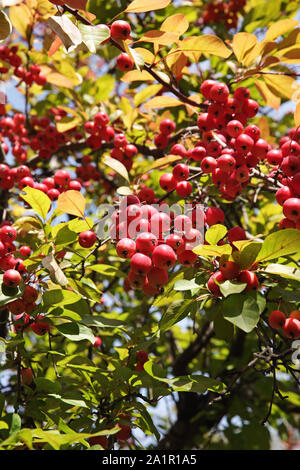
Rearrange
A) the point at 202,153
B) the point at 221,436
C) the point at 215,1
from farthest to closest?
the point at 215,1 < the point at 221,436 < the point at 202,153

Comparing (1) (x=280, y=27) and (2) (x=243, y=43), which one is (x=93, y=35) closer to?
(2) (x=243, y=43)

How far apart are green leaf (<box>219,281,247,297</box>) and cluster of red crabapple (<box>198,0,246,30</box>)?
3493 millimetres

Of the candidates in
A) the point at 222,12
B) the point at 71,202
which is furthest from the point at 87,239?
the point at 222,12

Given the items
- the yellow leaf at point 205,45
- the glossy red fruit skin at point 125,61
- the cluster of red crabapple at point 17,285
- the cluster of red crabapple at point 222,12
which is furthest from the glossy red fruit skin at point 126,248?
the cluster of red crabapple at point 222,12

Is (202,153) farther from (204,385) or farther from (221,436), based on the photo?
(221,436)

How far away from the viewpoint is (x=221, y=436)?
3.99m

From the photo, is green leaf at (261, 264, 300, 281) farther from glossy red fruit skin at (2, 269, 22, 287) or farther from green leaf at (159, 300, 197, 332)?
glossy red fruit skin at (2, 269, 22, 287)

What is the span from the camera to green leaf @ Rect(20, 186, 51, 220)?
194 centimetres

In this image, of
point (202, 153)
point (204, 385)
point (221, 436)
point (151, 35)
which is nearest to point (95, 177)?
point (202, 153)

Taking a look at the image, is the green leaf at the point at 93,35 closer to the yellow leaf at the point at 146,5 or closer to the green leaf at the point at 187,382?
the yellow leaf at the point at 146,5

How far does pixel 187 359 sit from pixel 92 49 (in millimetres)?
2661

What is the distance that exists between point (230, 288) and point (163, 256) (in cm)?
30

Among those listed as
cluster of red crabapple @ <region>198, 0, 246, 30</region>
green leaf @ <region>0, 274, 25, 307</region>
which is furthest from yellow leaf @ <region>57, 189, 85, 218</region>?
cluster of red crabapple @ <region>198, 0, 246, 30</region>

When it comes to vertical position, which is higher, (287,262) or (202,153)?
(202,153)
